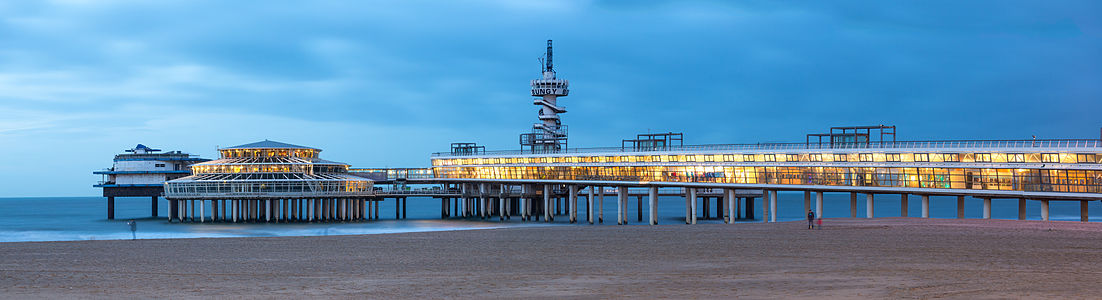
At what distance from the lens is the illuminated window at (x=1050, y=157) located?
191ft

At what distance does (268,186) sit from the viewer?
96.3 m

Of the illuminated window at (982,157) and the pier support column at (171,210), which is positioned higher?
the illuminated window at (982,157)

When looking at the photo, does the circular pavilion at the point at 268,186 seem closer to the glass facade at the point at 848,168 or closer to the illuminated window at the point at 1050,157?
the glass facade at the point at 848,168

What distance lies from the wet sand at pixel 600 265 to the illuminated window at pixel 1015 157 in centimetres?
645

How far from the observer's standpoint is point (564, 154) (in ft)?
313

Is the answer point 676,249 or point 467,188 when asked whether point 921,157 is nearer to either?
point 676,249

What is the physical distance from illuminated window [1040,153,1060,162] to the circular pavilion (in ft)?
198

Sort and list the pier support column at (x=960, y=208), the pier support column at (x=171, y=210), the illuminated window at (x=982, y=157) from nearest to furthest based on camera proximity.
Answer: the illuminated window at (x=982, y=157) → the pier support column at (x=960, y=208) → the pier support column at (x=171, y=210)

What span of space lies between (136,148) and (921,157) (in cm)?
8768

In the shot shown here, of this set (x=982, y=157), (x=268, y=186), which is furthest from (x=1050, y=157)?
(x=268, y=186)

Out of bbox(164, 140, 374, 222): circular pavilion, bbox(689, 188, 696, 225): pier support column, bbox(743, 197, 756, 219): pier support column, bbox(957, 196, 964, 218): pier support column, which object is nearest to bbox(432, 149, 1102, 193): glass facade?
bbox(689, 188, 696, 225): pier support column

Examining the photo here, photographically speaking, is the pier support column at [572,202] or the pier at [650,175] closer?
the pier at [650,175]

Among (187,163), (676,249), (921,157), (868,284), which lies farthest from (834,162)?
(187,163)

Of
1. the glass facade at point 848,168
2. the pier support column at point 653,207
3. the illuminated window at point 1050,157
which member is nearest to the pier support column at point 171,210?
the glass facade at point 848,168
